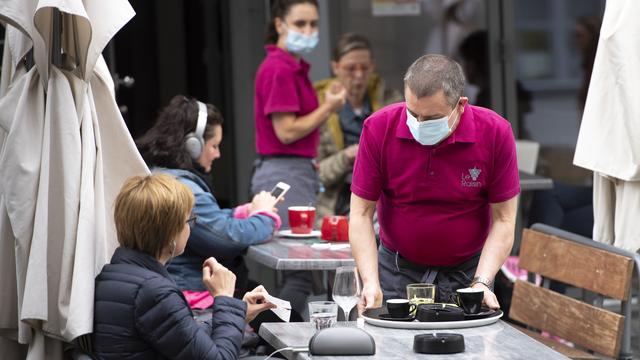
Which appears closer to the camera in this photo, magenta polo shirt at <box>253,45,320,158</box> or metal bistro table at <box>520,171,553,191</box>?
magenta polo shirt at <box>253,45,320,158</box>

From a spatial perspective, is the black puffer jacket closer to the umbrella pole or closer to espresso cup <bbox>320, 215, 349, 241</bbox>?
the umbrella pole

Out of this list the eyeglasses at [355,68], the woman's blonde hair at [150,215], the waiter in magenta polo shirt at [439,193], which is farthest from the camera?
the eyeglasses at [355,68]

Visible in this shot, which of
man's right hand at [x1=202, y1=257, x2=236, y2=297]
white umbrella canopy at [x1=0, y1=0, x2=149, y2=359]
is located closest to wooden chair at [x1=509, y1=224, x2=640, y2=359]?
man's right hand at [x1=202, y1=257, x2=236, y2=297]

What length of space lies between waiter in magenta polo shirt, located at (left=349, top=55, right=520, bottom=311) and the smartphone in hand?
1547 mm

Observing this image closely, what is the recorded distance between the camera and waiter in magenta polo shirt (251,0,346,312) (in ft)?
21.1

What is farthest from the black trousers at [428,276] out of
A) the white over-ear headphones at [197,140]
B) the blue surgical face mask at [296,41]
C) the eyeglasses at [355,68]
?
the eyeglasses at [355,68]

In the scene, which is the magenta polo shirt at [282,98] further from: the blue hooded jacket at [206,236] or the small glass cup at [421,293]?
the small glass cup at [421,293]

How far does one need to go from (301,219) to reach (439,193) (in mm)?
1776

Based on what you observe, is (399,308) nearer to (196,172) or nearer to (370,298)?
(370,298)

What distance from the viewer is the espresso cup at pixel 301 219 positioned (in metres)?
5.93

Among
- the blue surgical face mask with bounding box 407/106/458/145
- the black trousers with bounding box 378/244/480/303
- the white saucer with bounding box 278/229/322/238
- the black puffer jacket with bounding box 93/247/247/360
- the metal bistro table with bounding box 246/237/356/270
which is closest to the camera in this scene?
the black puffer jacket with bounding box 93/247/247/360

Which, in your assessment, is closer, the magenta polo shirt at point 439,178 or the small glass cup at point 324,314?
the small glass cup at point 324,314

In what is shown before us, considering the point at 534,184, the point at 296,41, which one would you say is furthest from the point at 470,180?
the point at 534,184

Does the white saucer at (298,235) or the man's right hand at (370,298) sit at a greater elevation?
the man's right hand at (370,298)
